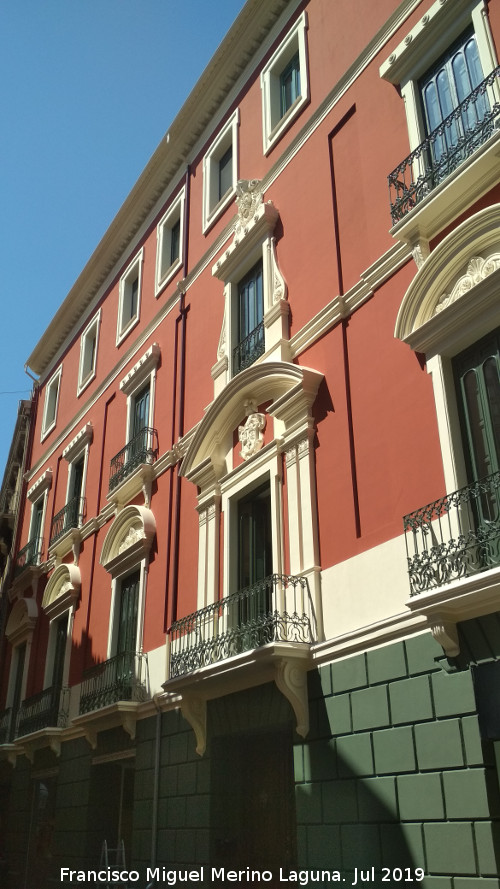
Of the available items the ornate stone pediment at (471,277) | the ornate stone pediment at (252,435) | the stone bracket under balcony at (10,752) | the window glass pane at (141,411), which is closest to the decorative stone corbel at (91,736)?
the stone bracket under balcony at (10,752)

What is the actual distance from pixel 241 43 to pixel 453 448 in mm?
10933

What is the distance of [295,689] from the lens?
9594 mm

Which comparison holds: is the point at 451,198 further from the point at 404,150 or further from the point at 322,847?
the point at 322,847

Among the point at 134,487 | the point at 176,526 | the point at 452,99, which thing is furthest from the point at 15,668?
the point at 452,99

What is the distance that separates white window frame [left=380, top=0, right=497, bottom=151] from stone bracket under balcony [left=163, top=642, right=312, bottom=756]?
21.2 ft

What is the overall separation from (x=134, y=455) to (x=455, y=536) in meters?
9.73

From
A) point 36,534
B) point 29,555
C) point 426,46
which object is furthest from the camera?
point 36,534

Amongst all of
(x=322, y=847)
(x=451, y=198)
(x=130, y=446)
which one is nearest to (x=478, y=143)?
(x=451, y=198)

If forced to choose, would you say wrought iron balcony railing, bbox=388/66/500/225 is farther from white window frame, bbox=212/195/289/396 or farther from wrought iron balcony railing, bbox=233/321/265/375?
wrought iron balcony railing, bbox=233/321/265/375

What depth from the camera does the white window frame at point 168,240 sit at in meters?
17.4

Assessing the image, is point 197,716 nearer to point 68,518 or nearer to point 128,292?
point 68,518

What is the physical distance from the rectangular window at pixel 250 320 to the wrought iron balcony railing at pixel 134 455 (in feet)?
10.4

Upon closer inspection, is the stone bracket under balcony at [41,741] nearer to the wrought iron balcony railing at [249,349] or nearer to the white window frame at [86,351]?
the wrought iron balcony railing at [249,349]

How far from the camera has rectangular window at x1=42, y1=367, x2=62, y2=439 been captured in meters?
Result: 24.6
